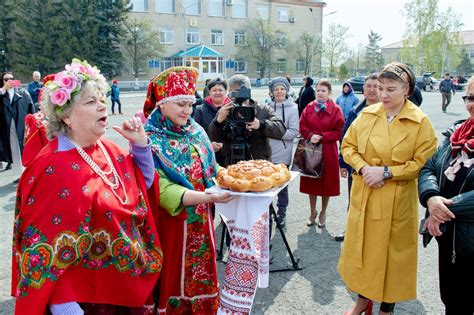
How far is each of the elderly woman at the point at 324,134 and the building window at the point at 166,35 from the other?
41756 mm

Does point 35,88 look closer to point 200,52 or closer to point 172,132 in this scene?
point 172,132

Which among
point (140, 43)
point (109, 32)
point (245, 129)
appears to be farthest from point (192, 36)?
point (245, 129)

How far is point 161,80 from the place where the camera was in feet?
8.08

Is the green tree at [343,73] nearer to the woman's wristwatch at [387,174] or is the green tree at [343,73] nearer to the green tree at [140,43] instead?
the green tree at [140,43]

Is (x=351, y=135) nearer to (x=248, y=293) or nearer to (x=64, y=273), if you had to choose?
(x=248, y=293)

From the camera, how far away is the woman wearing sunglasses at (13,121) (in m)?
7.75

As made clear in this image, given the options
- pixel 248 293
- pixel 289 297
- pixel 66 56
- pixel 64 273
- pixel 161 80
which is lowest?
pixel 289 297

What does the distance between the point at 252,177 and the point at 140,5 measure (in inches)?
1743

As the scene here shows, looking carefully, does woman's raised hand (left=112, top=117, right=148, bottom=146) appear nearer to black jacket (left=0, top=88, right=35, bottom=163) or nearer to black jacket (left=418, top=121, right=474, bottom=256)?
black jacket (left=418, top=121, right=474, bottom=256)

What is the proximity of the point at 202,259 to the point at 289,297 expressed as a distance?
4.13 ft

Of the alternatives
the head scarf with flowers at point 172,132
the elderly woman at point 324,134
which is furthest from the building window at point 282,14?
the head scarf with flowers at point 172,132

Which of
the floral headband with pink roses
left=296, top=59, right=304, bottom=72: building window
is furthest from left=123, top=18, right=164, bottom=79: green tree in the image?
the floral headband with pink roses

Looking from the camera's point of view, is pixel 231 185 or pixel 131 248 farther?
pixel 231 185

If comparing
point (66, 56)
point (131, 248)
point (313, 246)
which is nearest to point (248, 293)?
point (131, 248)
